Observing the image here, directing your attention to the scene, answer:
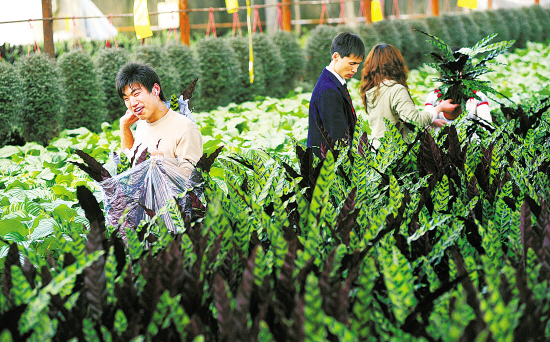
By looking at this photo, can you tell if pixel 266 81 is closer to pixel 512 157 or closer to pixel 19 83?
pixel 19 83

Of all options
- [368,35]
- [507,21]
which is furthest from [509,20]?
[368,35]

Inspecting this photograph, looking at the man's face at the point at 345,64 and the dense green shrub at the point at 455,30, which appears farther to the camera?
the dense green shrub at the point at 455,30

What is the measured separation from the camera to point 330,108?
3787 millimetres

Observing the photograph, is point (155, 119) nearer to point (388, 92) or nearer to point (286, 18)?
point (388, 92)

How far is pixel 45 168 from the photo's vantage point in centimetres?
526

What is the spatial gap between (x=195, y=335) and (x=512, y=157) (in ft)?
5.95

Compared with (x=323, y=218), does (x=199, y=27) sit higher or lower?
higher

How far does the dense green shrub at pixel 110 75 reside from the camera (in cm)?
817

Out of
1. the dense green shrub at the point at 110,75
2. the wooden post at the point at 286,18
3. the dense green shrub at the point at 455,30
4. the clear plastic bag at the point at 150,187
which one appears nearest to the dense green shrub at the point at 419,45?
the dense green shrub at the point at 455,30

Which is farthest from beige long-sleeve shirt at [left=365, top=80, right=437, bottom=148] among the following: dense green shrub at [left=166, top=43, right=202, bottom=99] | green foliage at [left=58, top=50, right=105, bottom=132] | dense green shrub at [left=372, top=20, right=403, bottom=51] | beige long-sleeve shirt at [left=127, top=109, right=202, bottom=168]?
dense green shrub at [left=372, top=20, right=403, bottom=51]

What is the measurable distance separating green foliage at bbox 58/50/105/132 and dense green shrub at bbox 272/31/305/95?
13.5 ft

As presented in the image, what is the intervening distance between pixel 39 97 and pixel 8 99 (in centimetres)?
43

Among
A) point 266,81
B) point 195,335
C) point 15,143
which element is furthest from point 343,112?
point 266,81

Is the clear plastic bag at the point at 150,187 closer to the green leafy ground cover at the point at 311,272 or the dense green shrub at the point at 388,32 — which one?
the green leafy ground cover at the point at 311,272
